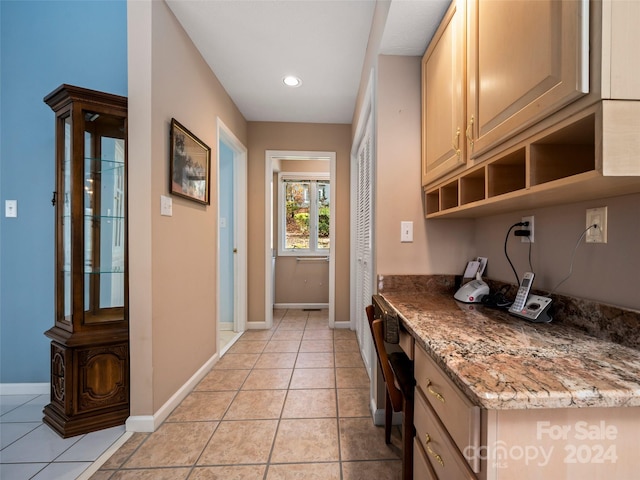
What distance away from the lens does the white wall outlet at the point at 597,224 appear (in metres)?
0.83

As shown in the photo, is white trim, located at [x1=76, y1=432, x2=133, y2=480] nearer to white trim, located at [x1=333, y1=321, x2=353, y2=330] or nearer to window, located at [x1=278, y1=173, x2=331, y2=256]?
white trim, located at [x1=333, y1=321, x2=353, y2=330]

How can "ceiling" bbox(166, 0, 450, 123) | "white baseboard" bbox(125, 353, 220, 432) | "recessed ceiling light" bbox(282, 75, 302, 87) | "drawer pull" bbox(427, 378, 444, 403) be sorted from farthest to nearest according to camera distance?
"recessed ceiling light" bbox(282, 75, 302, 87)
"white baseboard" bbox(125, 353, 220, 432)
"ceiling" bbox(166, 0, 450, 123)
"drawer pull" bbox(427, 378, 444, 403)

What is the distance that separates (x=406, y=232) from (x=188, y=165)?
1611 mm

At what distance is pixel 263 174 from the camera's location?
10.9 feet

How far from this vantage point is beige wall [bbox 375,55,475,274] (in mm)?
1546

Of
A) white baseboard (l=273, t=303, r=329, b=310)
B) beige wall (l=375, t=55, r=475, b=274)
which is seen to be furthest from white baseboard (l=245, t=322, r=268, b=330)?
beige wall (l=375, t=55, r=475, b=274)

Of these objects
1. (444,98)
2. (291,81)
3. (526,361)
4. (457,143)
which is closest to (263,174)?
(291,81)

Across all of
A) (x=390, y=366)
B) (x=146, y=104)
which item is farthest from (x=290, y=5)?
(x=390, y=366)

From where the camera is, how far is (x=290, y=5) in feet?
5.49

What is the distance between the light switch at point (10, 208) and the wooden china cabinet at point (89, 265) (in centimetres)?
65

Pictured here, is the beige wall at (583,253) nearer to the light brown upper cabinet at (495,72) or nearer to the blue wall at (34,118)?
the light brown upper cabinet at (495,72)

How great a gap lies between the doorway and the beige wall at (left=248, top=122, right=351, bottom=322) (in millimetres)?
131

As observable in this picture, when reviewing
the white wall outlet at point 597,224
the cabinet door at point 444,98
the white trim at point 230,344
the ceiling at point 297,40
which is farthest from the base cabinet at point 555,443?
the white trim at point 230,344

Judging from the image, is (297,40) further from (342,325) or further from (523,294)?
(342,325)
